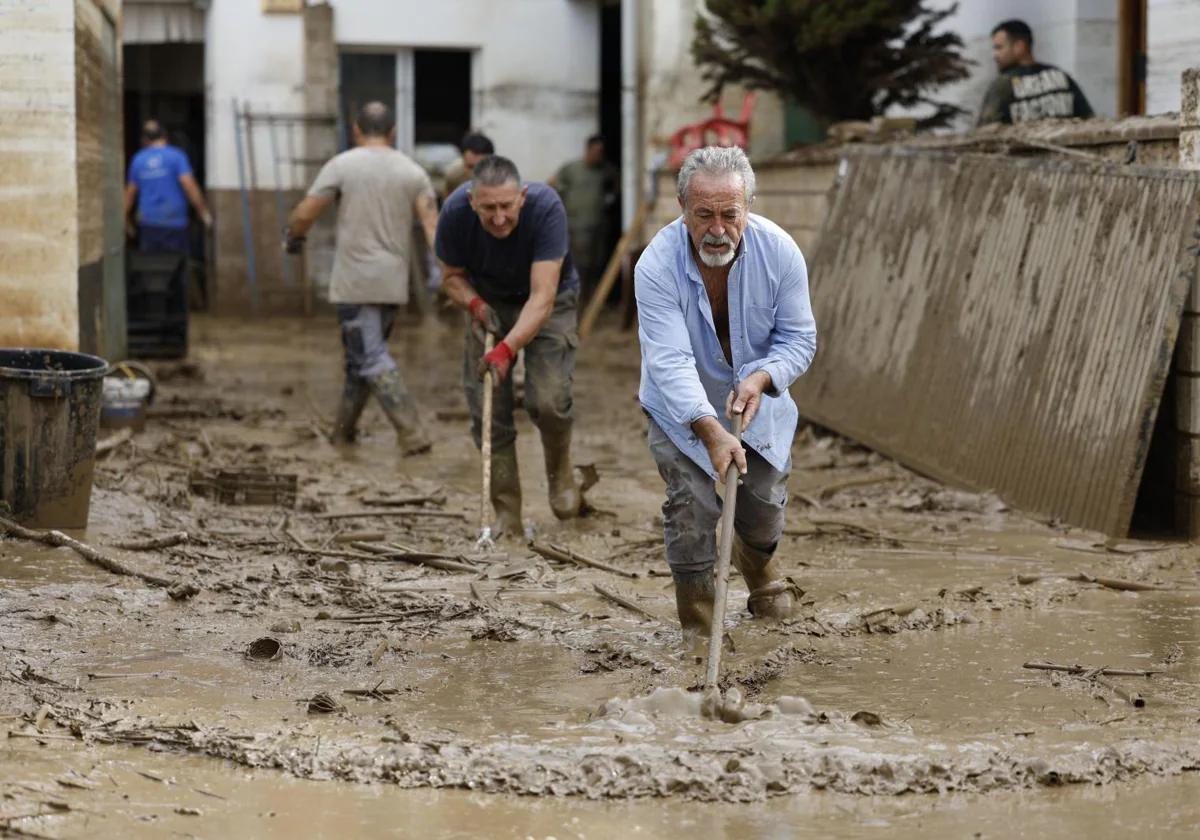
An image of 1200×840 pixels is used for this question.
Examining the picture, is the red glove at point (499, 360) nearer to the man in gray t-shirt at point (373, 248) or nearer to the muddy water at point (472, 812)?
the man in gray t-shirt at point (373, 248)

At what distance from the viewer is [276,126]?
20.0 m

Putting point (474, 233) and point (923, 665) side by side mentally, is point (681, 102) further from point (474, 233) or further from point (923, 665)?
point (923, 665)

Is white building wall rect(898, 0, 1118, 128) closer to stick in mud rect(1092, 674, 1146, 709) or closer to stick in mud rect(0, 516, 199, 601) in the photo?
stick in mud rect(1092, 674, 1146, 709)

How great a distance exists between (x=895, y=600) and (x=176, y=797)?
323 centimetres

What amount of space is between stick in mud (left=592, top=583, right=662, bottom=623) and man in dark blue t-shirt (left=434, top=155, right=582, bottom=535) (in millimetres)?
1432

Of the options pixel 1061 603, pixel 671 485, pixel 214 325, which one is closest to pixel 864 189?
pixel 1061 603

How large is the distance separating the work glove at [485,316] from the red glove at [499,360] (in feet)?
0.46

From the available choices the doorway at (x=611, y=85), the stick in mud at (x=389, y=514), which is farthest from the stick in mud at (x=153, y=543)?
the doorway at (x=611, y=85)

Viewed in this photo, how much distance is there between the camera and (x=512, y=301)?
812 centimetres

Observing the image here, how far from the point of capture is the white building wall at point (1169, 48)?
1041cm

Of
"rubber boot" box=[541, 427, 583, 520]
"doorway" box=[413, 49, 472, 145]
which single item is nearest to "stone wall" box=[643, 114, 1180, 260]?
"rubber boot" box=[541, 427, 583, 520]

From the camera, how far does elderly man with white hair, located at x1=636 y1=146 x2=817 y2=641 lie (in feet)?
17.9

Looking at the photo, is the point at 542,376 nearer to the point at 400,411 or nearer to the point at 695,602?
the point at 695,602

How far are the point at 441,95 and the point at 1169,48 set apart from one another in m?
11.8
